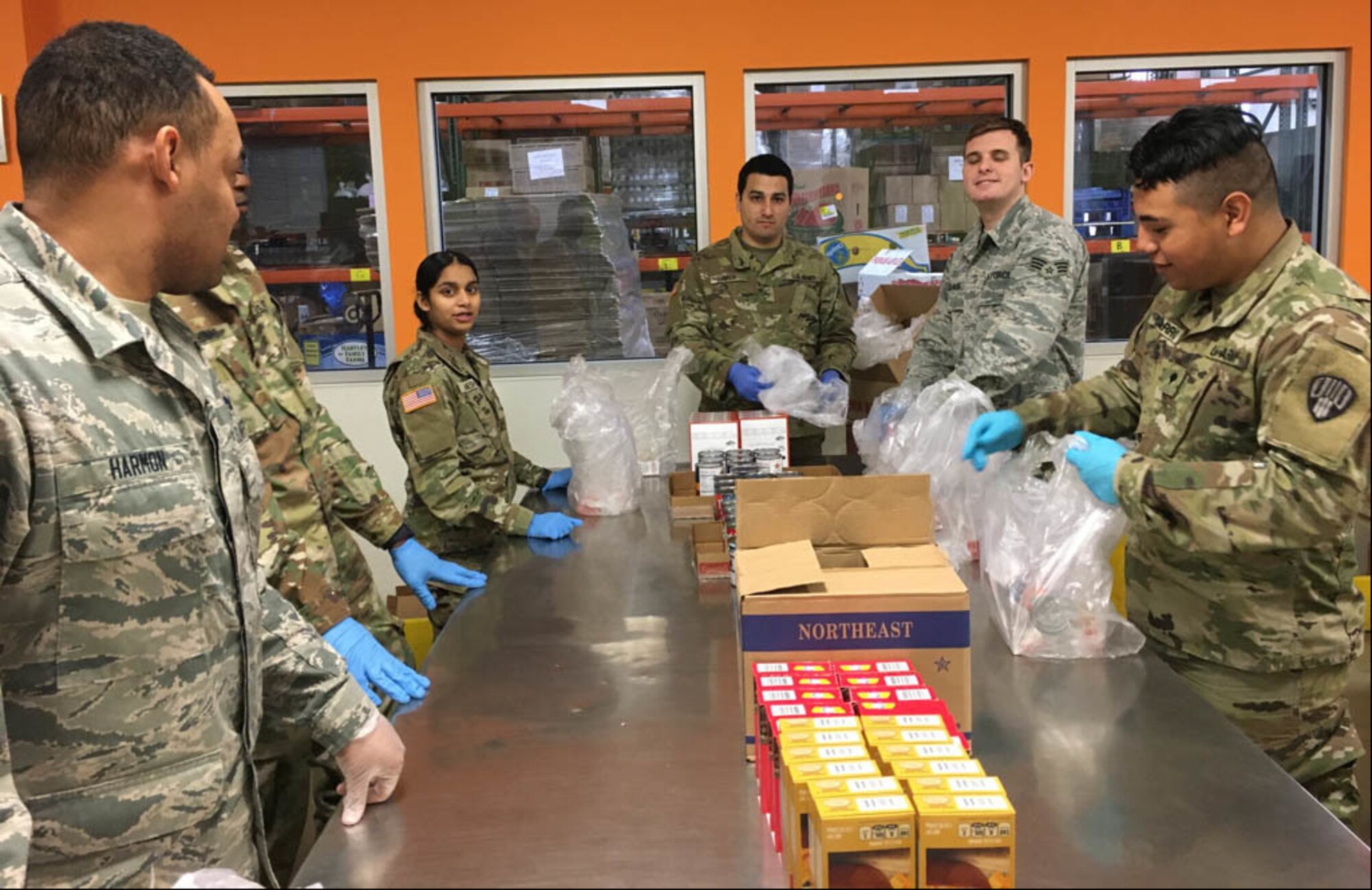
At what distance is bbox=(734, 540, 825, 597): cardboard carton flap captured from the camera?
1.23 meters

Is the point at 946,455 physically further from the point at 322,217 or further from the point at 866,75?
the point at 322,217

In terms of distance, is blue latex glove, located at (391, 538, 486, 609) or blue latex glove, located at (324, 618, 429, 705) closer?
blue latex glove, located at (324, 618, 429, 705)

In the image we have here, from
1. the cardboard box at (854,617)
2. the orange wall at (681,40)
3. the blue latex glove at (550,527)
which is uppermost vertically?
the orange wall at (681,40)

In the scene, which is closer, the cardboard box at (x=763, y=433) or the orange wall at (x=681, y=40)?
the cardboard box at (x=763, y=433)

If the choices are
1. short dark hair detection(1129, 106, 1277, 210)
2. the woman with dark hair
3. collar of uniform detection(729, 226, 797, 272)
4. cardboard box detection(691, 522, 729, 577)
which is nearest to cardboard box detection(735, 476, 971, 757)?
cardboard box detection(691, 522, 729, 577)

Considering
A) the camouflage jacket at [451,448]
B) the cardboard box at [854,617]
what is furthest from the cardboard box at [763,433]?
the cardboard box at [854,617]

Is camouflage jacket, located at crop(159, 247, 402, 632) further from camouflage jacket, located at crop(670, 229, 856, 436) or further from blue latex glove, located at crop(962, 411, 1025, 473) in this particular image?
camouflage jacket, located at crop(670, 229, 856, 436)

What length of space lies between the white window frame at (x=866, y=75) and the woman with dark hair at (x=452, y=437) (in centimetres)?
172

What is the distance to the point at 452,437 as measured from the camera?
104 inches

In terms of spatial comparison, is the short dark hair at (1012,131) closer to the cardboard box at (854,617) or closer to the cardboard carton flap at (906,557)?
the cardboard carton flap at (906,557)

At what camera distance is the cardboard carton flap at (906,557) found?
1369 millimetres

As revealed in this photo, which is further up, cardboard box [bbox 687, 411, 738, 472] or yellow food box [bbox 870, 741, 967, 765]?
cardboard box [bbox 687, 411, 738, 472]

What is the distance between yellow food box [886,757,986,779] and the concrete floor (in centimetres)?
195

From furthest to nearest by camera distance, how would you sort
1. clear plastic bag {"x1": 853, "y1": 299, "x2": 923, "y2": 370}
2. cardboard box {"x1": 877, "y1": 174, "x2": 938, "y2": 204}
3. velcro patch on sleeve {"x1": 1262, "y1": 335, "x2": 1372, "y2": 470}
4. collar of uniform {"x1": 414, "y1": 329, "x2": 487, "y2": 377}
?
cardboard box {"x1": 877, "y1": 174, "x2": 938, "y2": 204} < clear plastic bag {"x1": 853, "y1": 299, "x2": 923, "y2": 370} < collar of uniform {"x1": 414, "y1": 329, "x2": 487, "y2": 377} < velcro patch on sleeve {"x1": 1262, "y1": 335, "x2": 1372, "y2": 470}
